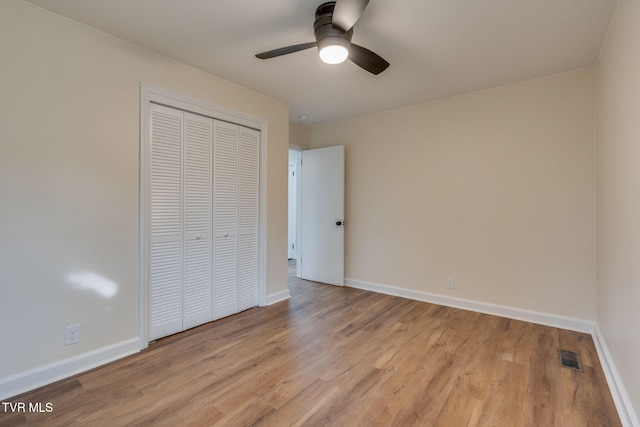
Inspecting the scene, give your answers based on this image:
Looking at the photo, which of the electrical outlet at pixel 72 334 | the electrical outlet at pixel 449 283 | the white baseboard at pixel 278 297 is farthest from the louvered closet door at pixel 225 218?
the electrical outlet at pixel 449 283

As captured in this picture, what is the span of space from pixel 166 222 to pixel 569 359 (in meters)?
3.39

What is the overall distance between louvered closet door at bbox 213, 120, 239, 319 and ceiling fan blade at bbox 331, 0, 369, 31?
5.61 ft

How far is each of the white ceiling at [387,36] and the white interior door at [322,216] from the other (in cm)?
134

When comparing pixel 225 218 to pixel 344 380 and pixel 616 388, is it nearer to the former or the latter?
pixel 344 380

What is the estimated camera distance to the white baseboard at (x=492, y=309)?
2.69m

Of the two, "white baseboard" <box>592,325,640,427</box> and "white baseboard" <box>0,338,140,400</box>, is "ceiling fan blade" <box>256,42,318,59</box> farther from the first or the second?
"white baseboard" <box>592,325,640,427</box>

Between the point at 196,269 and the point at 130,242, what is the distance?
0.65m

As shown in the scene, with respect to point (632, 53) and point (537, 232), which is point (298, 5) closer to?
point (632, 53)

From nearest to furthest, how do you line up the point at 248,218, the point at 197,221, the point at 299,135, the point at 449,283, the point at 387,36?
the point at 387,36, the point at 197,221, the point at 248,218, the point at 449,283, the point at 299,135

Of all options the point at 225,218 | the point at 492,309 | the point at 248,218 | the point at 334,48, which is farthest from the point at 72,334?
the point at 492,309

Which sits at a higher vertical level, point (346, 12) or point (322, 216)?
point (346, 12)

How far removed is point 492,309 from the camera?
10.1 ft

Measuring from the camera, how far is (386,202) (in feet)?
12.7

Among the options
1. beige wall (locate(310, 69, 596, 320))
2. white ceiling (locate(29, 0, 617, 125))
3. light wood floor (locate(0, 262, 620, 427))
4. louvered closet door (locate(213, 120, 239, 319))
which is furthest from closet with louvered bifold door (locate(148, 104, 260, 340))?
beige wall (locate(310, 69, 596, 320))
